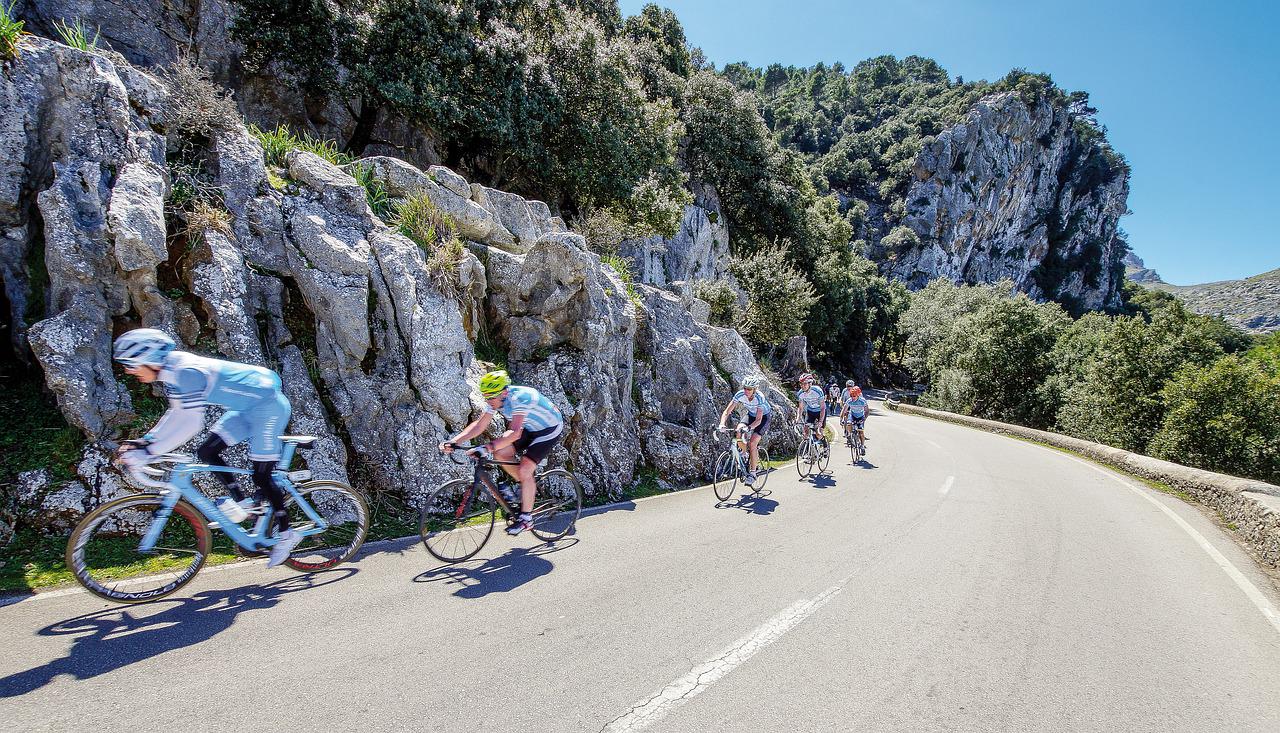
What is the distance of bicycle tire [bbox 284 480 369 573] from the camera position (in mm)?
4973

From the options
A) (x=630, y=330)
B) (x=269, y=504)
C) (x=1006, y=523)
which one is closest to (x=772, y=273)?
(x=630, y=330)

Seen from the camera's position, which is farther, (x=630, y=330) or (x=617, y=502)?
(x=630, y=330)

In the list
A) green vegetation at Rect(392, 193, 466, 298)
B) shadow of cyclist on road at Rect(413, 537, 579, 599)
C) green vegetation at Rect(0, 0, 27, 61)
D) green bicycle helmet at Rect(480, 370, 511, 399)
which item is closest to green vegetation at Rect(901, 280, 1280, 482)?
shadow of cyclist on road at Rect(413, 537, 579, 599)

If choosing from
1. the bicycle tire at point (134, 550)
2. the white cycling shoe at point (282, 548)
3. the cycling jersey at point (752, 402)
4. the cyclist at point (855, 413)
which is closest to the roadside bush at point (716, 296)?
the cyclist at point (855, 413)

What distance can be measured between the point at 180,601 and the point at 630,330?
8147 millimetres

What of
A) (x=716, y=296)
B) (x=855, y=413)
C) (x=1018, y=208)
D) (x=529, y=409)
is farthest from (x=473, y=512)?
(x=1018, y=208)

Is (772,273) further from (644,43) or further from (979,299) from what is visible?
(979,299)

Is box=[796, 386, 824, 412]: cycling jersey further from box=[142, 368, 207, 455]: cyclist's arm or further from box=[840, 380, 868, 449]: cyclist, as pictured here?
box=[142, 368, 207, 455]: cyclist's arm

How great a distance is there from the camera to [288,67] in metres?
14.1

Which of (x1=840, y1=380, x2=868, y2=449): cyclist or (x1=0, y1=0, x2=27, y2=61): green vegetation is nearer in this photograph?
(x1=0, y1=0, x2=27, y2=61): green vegetation

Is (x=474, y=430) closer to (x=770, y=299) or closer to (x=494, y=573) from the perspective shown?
(x=494, y=573)

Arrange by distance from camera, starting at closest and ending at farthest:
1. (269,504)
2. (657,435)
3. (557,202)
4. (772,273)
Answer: (269,504) → (657,435) → (557,202) → (772,273)

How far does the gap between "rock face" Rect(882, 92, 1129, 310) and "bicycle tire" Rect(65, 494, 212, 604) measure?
8529 cm

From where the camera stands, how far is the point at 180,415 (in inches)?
162
